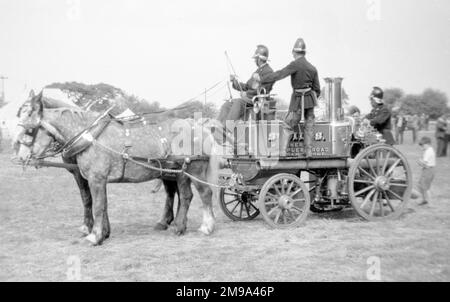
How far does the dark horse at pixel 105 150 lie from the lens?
7.05m

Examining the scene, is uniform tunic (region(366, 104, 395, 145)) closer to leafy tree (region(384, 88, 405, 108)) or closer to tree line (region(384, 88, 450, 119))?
tree line (region(384, 88, 450, 119))

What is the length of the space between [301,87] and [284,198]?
177 cm

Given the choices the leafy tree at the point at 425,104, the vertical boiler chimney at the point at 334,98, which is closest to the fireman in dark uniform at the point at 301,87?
the vertical boiler chimney at the point at 334,98

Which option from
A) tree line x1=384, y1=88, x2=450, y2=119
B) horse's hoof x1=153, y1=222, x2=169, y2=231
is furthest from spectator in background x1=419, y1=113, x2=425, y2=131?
horse's hoof x1=153, y1=222, x2=169, y2=231

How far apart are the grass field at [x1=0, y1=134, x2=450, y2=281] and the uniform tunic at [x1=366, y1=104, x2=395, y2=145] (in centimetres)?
147

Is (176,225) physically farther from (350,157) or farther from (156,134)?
(350,157)

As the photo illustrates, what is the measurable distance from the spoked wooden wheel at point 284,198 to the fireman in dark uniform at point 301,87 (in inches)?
21.9

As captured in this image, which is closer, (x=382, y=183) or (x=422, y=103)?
(x=382, y=183)

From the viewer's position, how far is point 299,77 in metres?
7.99

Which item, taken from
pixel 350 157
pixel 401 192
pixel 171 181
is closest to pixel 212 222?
pixel 171 181

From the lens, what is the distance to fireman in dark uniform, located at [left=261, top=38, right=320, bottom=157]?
314 inches

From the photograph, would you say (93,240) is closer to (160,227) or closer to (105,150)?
(105,150)

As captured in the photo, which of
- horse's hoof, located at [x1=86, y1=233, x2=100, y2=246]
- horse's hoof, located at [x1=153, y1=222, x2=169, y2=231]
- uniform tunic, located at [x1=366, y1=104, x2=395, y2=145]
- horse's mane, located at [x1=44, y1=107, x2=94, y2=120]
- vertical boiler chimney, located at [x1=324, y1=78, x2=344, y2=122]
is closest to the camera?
horse's hoof, located at [x1=86, y1=233, x2=100, y2=246]

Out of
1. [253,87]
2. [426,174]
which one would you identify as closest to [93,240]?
[253,87]
